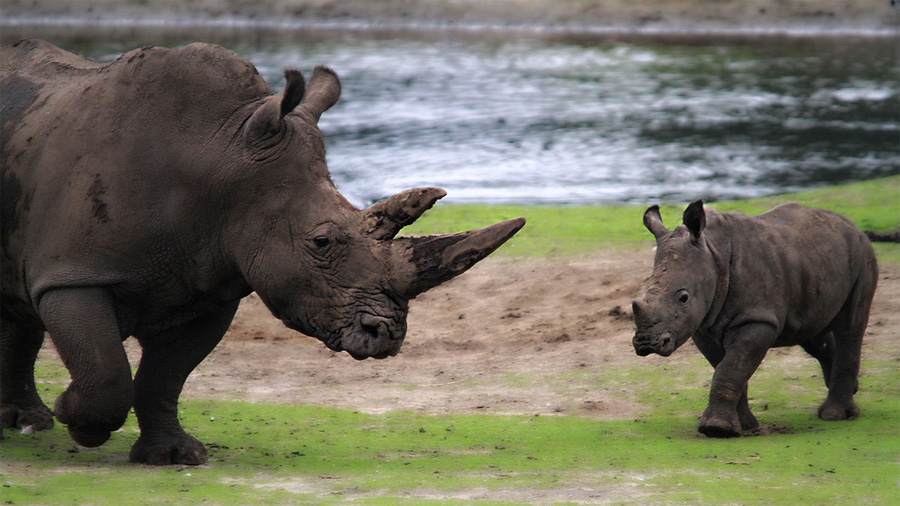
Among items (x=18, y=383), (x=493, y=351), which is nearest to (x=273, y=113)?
(x=18, y=383)

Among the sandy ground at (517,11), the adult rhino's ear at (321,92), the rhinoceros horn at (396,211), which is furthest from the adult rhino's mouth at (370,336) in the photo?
the sandy ground at (517,11)

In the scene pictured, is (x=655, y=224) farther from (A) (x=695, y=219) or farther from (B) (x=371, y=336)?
(B) (x=371, y=336)

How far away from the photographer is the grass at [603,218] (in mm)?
12781

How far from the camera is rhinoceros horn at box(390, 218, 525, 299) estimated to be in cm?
559

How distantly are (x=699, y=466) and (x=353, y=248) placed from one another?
214 centimetres

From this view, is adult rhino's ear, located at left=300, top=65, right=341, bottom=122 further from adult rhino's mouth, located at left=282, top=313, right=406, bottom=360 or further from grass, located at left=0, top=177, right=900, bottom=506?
grass, located at left=0, top=177, right=900, bottom=506

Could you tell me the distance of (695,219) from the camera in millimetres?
7301

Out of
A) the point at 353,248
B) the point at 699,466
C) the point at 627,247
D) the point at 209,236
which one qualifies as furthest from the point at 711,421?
the point at 627,247

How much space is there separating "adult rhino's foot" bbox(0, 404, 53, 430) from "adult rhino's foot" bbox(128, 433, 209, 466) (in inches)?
39.0

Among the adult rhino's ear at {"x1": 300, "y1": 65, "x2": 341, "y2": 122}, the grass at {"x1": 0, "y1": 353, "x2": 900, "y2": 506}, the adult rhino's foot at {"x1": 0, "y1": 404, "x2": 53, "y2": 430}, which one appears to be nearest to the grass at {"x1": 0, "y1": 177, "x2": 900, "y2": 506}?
the grass at {"x1": 0, "y1": 353, "x2": 900, "y2": 506}

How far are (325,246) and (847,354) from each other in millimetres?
3847

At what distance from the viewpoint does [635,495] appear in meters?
5.67

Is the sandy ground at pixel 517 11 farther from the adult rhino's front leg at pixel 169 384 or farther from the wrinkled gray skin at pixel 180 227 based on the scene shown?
the wrinkled gray skin at pixel 180 227

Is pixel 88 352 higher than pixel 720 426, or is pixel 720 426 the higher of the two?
pixel 88 352
